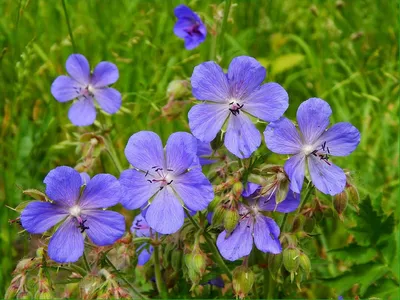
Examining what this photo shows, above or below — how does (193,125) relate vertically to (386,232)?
above

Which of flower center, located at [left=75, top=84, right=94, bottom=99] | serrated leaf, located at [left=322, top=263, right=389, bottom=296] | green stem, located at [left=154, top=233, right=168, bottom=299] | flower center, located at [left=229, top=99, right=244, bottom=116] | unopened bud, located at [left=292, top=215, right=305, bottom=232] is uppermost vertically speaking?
flower center, located at [left=229, top=99, right=244, bottom=116]

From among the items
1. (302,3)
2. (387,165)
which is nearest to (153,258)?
(387,165)

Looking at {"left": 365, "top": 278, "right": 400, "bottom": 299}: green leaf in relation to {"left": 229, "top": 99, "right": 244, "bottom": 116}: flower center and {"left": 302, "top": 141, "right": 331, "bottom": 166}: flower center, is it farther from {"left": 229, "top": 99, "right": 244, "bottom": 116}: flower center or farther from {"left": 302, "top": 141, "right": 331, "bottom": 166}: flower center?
{"left": 229, "top": 99, "right": 244, "bottom": 116}: flower center

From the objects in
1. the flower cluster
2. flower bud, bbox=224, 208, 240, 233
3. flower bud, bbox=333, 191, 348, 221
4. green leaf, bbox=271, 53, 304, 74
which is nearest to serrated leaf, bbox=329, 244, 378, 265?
flower bud, bbox=333, 191, 348, 221

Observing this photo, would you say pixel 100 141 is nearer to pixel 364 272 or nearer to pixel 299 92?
pixel 364 272

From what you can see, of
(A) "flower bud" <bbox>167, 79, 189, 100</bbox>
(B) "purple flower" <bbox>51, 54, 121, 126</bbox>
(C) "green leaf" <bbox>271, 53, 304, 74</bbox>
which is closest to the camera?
(A) "flower bud" <bbox>167, 79, 189, 100</bbox>

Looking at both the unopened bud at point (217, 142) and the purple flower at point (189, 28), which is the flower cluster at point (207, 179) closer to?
the unopened bud at point (217, 142)

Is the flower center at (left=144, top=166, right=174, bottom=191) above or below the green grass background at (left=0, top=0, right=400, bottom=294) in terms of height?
above
